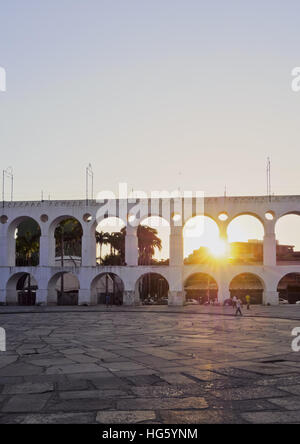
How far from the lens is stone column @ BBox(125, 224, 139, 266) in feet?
130

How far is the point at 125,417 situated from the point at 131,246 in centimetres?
3428

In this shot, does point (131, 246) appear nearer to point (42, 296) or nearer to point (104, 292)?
point (42, 296)

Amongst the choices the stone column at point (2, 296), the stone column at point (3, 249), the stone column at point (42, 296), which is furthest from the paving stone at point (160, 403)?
the stone column at point (3, 249)

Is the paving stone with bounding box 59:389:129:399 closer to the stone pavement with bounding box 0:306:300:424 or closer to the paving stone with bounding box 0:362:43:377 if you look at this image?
the stone pavement with bounding box 0:306:300:424

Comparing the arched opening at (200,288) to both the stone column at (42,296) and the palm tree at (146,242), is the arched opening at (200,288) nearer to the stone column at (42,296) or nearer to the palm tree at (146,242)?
the palm tree at (146,242)

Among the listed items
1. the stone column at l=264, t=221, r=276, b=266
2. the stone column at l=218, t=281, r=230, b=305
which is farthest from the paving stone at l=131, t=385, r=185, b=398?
the stone column at l=264, t=221, r=276, b=266

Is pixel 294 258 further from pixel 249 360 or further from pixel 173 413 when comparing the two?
pixel 173 413

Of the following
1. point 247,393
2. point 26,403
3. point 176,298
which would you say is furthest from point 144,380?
point 176,298

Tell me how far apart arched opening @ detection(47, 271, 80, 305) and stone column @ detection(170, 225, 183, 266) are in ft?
28.9

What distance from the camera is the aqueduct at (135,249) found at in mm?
38344

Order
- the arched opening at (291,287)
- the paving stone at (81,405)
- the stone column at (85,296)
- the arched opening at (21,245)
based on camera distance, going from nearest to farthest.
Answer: the paving stone at (81,405) < the stone column at (85,296) < the arched opening at (21,245) < the arched opening at (291,287)

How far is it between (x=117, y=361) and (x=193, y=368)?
1.62 m

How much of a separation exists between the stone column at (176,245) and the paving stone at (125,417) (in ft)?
108
